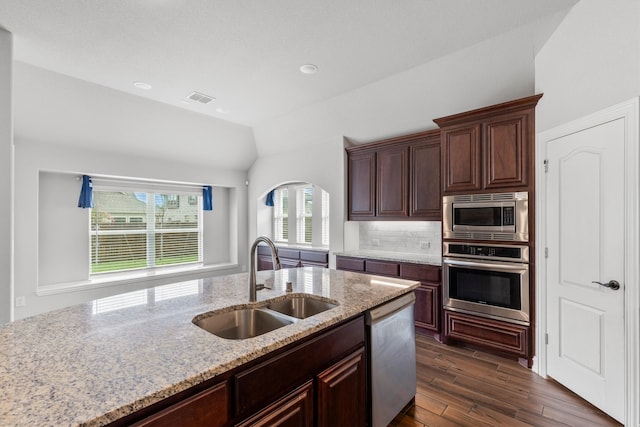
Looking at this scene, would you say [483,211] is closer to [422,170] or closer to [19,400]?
[422,170]

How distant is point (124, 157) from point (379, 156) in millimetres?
3942

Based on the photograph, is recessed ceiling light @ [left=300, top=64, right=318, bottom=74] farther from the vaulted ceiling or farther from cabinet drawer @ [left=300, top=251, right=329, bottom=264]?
cabinet drawer @ [left=300, top=251, right=329, bottom=264]

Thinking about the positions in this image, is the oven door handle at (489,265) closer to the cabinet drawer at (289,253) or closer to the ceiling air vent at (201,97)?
the cabinet drawer at (289,253)

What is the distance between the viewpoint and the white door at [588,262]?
214 centimetres

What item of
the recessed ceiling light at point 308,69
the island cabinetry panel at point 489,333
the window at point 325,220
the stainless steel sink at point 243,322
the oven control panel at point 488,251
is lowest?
the island cabinetry panel at point 489,333

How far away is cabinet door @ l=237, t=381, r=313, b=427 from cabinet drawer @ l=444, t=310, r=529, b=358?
248 centimetres

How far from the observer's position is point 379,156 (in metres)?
4.40

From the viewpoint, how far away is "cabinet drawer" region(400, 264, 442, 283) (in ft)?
11.8

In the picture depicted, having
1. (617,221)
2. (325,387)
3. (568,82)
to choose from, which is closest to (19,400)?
(325,387)

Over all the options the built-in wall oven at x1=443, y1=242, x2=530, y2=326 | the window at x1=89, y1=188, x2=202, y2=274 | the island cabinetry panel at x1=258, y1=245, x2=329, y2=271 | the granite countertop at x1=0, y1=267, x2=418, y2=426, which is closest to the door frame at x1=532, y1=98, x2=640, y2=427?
the built-in wall oven at x1=443, y1=242, x2=530, y2=326

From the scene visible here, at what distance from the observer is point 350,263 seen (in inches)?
174

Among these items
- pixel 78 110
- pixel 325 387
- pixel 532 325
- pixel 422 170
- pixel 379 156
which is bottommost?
pixel 532 325

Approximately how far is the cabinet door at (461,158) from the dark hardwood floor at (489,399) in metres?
1.81

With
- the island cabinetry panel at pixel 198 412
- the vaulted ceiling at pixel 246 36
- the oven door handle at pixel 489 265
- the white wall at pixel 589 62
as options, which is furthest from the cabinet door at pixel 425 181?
the island cabinetry panel at pixel 198 412
